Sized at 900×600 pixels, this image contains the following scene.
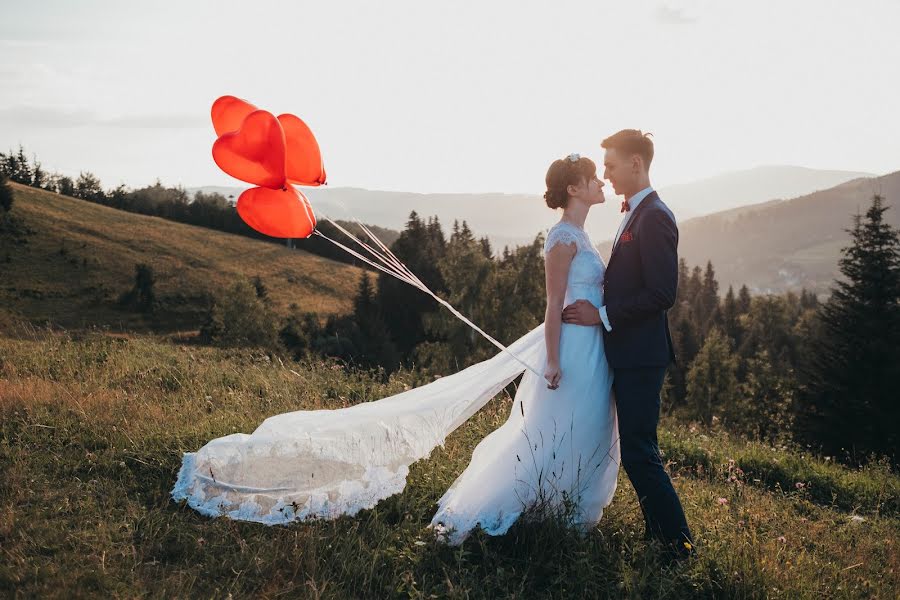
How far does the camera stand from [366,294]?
60281 mm

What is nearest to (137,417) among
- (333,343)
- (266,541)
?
(266,541)

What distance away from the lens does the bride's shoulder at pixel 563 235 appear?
432 centimetres

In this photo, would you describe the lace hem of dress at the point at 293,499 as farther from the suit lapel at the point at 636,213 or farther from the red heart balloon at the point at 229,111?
the red heart balloon at the point at 229,111

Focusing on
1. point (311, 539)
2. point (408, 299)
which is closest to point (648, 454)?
point (311, 539)

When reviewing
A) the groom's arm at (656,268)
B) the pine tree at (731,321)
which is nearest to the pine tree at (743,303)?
the pine tree at (731,321)

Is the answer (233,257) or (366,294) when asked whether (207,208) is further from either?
(366,294)

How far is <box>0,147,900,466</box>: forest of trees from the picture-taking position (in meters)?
26.4

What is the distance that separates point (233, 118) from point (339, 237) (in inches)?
3286

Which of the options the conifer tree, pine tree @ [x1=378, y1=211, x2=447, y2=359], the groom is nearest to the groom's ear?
the groom

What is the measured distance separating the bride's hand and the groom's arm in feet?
2.08

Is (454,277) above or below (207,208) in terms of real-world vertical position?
below

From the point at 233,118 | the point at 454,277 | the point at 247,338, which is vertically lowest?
the point at 247,338

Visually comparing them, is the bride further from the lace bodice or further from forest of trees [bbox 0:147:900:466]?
forest of trees [bbox 0:147:900:466]

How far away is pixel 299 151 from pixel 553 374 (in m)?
2.66
